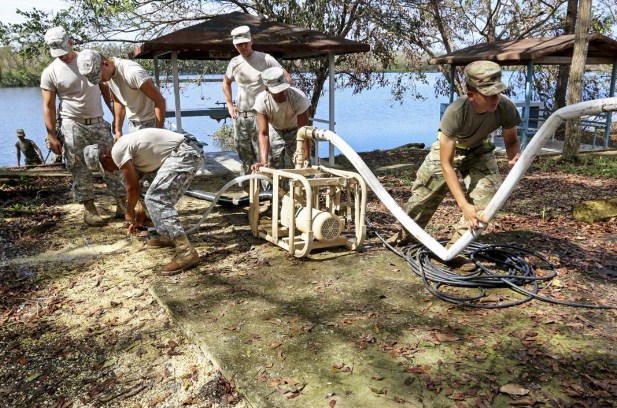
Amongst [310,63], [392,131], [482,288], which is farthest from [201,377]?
[392,131]

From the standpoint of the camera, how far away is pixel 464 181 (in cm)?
410

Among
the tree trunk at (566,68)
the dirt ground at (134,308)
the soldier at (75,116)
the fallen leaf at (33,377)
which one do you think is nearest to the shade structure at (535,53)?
the tree trunk at (566,68)

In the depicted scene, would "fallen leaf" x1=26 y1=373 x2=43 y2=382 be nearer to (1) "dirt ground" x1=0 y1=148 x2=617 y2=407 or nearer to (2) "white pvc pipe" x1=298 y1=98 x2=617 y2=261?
(1) "dirt ground" x1=0 y1=148 x2=617 y2=407

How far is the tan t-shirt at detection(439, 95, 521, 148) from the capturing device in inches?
139

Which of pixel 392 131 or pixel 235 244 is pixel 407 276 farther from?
pixel 392 131

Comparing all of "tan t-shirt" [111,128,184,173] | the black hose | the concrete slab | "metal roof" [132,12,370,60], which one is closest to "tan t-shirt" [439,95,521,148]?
the concrete slab

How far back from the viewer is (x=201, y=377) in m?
2.74

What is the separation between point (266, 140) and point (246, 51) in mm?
1559

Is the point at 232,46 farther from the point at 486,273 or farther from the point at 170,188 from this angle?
the point at 486,273

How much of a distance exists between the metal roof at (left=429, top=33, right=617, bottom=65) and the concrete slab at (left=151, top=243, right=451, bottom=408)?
8462mm

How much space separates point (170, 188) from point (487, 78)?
2.55 metres

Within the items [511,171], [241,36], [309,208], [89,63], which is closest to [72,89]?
[89,63]

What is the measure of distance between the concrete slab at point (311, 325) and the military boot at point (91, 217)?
2048mm

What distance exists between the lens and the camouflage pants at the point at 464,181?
3.86m
